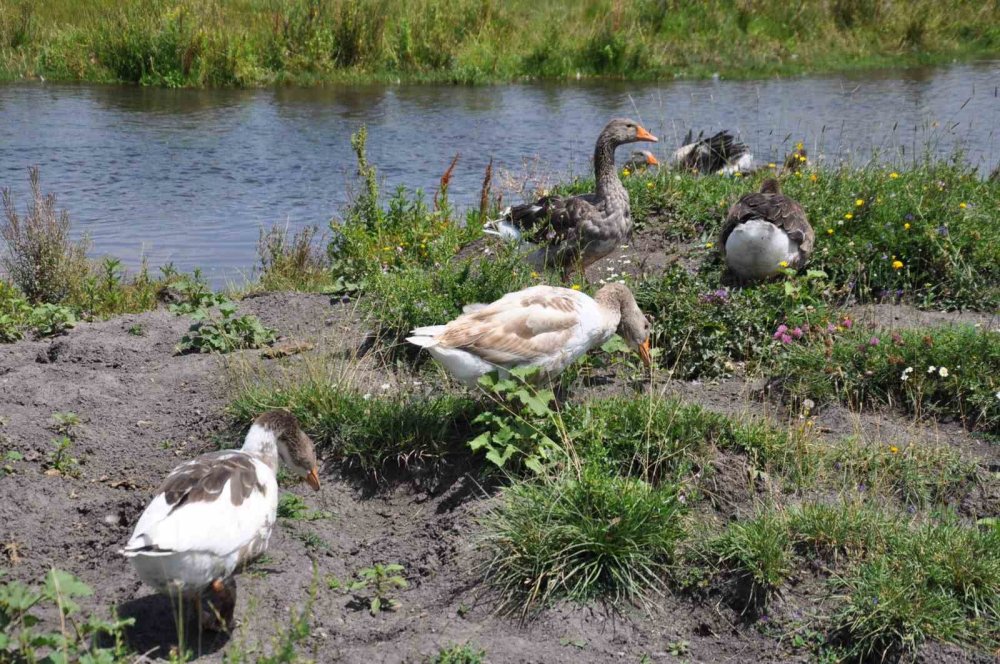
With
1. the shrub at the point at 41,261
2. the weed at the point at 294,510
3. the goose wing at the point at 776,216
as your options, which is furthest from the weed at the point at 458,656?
the shrub at the point at 41,261

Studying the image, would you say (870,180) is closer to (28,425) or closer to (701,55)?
(28,425)

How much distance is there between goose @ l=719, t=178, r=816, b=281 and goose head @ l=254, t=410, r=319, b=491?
3.92m

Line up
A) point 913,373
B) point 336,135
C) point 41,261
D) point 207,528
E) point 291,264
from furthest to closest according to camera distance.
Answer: point 336,135 < point 291,264 < point 41,261 < point 913,373 < point 207,528

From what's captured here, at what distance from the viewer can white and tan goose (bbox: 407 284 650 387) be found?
5.29m

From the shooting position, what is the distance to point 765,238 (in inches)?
281

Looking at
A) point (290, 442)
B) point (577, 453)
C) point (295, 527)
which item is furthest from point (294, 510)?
point (577, 453)

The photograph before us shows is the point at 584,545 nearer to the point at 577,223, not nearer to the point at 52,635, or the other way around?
the point at 52,635

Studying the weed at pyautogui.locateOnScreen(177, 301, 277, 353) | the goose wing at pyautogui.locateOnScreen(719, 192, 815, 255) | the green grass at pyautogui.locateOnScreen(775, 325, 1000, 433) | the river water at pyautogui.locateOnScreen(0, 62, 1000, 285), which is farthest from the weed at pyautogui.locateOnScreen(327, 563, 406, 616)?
the river water at pyautogui.locateOnScreen(0, 62, 1000, 285)

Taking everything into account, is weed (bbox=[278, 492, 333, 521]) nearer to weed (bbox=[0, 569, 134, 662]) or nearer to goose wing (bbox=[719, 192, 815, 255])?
weed (bbox=[0, 569, 134, 662])

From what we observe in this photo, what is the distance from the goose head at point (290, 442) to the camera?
478cm

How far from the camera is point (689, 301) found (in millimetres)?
6867

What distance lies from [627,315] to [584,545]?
1.92m

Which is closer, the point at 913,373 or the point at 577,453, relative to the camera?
the point at 577,453

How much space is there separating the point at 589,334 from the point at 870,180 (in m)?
4.52
